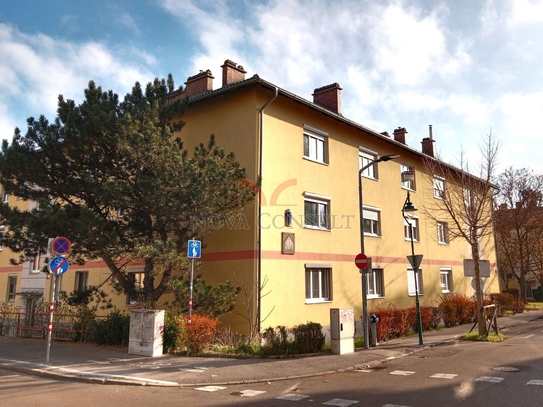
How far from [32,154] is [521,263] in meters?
34.7

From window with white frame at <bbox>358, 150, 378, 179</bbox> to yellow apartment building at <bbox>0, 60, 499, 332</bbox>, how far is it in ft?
0.16

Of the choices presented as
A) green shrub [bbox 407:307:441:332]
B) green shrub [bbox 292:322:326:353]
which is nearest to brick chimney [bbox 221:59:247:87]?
green shrub [bbox 292:322:326:353]

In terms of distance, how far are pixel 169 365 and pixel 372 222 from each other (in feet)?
40.2

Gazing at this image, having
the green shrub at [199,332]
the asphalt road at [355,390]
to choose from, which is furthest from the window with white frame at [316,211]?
the asphalt road at [355,390]

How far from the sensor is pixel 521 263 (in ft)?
114

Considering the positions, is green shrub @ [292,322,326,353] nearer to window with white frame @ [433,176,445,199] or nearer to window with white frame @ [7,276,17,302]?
window with white frame @ [433,176,445,199]

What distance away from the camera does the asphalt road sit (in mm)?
7238

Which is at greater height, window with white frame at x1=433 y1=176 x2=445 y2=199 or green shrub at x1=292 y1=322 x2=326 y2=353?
window with white frame at x1=433 y1=176 x2=445 y2=199

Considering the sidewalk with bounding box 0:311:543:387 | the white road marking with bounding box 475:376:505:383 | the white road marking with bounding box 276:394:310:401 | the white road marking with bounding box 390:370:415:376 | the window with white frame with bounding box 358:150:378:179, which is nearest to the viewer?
the white road marking with bounding box 276:394:310:401

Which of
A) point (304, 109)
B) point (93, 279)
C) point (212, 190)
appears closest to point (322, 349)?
point (212, 190)

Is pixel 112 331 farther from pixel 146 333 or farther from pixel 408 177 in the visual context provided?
pixel 408 177

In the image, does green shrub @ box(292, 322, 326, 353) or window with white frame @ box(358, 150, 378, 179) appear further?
window with white frame @ box(358, 150, 378, 179)

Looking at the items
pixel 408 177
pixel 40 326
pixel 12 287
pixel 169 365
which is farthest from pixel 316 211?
pixel 12 287

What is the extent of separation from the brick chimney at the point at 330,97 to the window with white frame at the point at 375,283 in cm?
725
